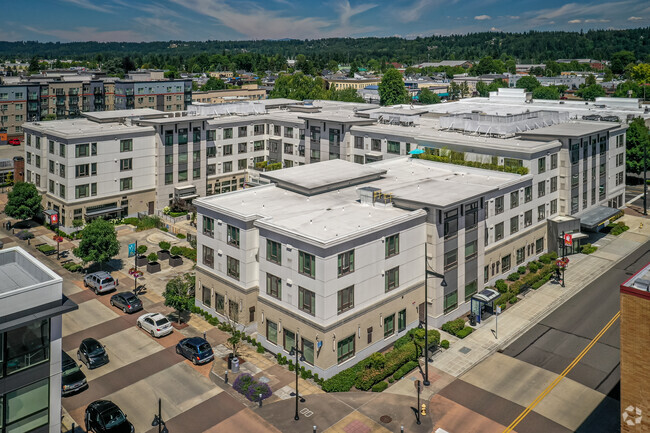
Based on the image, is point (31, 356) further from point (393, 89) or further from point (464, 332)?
point (393, 89)

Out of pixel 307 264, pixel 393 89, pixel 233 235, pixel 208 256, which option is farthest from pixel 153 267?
pixel 393 89

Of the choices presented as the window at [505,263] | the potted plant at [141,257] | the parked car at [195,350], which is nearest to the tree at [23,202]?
the potted plant at [141,257]

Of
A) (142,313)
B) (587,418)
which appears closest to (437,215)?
(587,418)

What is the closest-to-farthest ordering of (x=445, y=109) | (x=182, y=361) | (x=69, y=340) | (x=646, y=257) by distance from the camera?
(x=182, y=361) < (x=69, y=340) < (x=646, y=257) < (x=445, y=109)

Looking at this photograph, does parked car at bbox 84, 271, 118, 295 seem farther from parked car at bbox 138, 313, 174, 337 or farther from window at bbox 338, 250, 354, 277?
window at bbox 338, 250, 354, 277

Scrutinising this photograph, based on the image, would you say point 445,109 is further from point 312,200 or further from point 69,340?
point 69,340

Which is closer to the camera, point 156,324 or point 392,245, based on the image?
point 392,245
